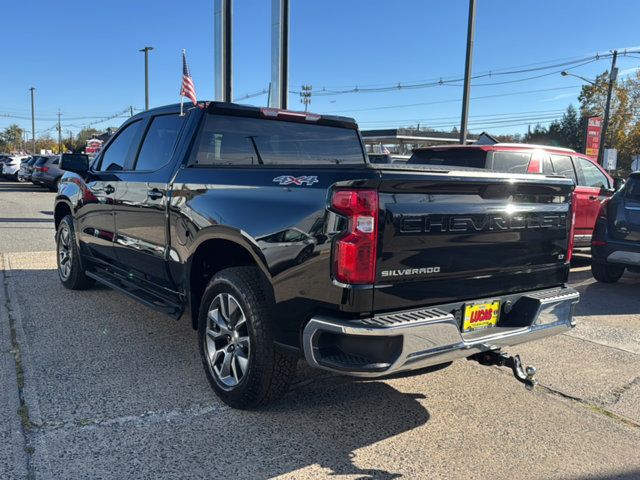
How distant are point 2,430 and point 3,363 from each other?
1.17 meters

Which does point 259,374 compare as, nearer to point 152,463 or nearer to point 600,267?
point 152,463

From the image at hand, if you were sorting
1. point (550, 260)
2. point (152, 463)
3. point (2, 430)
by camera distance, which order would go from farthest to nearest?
point (550, 260) < point (2, 430) < point (152, 463)

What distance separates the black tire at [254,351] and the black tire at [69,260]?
3.28 metres

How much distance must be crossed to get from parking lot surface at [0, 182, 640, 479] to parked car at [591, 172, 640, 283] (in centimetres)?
240

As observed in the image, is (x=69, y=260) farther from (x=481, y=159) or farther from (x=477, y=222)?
(x=481, y=159)

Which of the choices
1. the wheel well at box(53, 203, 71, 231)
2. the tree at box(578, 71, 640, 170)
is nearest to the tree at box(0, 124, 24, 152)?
the tree at box(578, 71, 640, 170)

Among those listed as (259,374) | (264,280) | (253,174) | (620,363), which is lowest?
(620,363)

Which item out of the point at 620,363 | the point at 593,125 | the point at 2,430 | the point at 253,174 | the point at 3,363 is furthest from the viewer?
the point at 593,125

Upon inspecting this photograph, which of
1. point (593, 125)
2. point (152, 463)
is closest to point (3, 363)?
point (152, 463)

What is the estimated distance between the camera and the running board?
416 centimetres

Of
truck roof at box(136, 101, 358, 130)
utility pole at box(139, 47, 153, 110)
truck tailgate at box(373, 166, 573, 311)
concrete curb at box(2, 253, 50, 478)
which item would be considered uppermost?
utility pole at box(139, 47, 153, 110)

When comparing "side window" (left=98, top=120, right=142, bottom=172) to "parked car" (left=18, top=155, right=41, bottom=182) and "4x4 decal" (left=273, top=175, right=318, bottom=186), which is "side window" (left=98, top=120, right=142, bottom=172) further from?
"parked car" (left=18, top=155, right=41, bottom=182)

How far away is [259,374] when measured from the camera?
3.23 metres

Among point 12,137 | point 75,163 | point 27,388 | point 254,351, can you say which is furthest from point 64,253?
point 12,137
